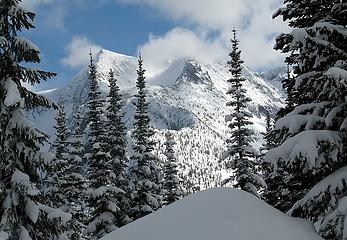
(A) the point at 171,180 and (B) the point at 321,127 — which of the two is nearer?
(B) the point at 321,127

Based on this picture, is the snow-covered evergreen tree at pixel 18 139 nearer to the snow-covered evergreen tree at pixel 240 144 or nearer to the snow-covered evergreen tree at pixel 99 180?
the snow-covered evergreen tree at pixel 99 180

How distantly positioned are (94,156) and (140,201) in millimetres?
4972

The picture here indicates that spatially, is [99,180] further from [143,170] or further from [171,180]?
[171,180]

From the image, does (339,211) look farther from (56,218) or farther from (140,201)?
(140,201)

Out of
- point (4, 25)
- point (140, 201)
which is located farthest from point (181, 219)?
point (140, 201)

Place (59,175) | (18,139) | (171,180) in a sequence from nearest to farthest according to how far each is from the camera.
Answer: (18,139), (59,175), (171,180)

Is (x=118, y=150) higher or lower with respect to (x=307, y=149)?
higher

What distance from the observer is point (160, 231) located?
8070 millimetres

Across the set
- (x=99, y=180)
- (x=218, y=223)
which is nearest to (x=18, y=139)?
(x=218, y=223)

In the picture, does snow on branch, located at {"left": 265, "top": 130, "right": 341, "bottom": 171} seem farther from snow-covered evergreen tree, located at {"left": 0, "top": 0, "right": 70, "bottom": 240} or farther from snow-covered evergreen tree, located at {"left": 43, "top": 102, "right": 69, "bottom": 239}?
snow-covered evergreen tree, located at {"left": 43, "top": 102, "right": 69, "bottom": 239}

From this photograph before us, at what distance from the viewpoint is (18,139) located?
1242 centimetres

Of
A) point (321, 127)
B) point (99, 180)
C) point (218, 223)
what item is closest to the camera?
point (218, 223)

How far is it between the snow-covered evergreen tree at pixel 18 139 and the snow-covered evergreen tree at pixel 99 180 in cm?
1277

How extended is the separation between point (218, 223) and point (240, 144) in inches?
771
